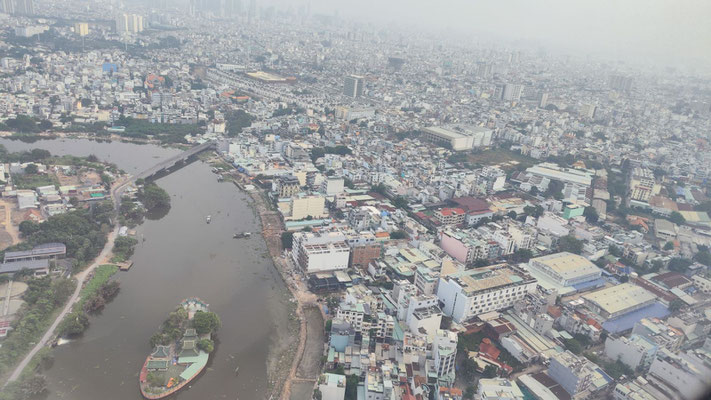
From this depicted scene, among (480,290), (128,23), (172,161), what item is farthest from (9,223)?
(128,23)

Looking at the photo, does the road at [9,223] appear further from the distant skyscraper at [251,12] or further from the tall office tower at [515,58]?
the distant skyscraper at [251,12]

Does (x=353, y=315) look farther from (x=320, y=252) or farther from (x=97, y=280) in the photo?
(x=97, y=280)

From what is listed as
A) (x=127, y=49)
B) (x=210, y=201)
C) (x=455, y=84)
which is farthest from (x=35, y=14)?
(x=210, y=201)

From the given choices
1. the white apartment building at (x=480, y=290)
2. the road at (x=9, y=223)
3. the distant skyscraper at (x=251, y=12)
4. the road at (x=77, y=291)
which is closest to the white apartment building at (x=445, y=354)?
the white apartment building at (x=480, y=290)

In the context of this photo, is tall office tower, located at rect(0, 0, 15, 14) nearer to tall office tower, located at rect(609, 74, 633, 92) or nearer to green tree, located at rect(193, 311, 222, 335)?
green tree, located at rect(193, 311, 222, 335)

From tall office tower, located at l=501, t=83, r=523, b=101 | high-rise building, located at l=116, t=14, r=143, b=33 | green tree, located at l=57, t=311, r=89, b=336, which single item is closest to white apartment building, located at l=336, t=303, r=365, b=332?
green tree, located at l=57, t=311, r=89, b=336

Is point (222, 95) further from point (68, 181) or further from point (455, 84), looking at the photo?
point (455, 84)
